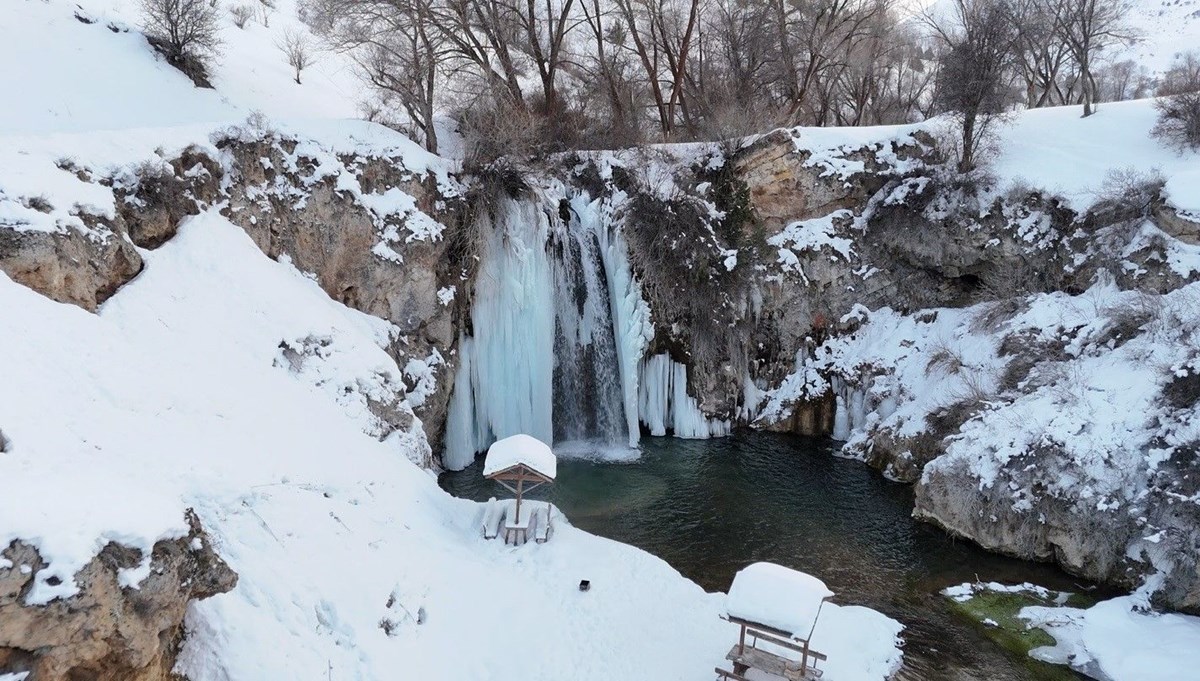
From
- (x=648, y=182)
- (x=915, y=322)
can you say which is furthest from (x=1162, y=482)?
(x=648, y=182)

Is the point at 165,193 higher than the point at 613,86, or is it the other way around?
the point at 613,86

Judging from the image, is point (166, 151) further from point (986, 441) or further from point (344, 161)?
point (986, 441)

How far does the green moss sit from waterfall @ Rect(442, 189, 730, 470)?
7773 millimetres

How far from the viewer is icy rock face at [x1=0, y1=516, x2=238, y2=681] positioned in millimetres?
4410

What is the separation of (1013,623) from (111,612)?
35.0 feet

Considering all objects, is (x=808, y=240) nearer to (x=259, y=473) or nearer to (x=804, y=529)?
(x=804, y=529)

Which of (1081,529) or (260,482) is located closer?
(260,482)

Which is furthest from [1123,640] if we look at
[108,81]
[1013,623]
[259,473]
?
[108,81]

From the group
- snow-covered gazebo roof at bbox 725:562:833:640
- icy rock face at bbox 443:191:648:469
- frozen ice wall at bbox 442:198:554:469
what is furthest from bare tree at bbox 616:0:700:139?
snow-covered gazebo roof at bbox 725:562:833:640

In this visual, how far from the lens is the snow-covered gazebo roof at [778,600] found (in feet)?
23.7

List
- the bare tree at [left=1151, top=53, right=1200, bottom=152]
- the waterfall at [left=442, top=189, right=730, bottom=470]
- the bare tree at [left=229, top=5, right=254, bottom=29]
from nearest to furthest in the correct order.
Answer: the waterfall at [left=442, top=189, right=730, bottom=470] → the bare tree at [left=1151, top=53, right=1200, bottom=152] → the bare tree at [left=229, top=5, right=254, bottom=29]

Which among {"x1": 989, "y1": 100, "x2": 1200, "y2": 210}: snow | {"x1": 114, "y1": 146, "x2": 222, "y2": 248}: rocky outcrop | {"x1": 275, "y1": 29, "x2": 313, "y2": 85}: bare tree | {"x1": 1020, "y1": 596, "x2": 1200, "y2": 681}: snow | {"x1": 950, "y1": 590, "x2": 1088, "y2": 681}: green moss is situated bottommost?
{"x1": 950, "y1": 590, "x2": 1088, "y2": 681}: green moss

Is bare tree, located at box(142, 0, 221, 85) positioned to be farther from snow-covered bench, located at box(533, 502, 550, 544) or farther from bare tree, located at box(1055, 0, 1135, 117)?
bare tree, located at box(1055, 0, 1135, 117)

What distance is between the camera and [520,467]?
10.2 m
